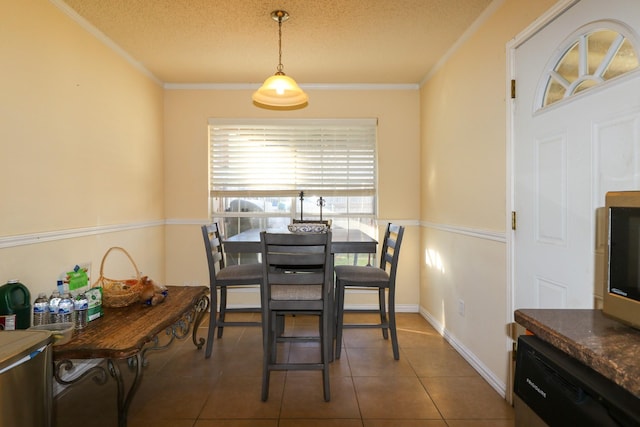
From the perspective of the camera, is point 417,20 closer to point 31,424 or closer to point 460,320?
point 460,320

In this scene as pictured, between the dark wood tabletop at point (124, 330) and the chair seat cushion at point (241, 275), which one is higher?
the chair seat cushion at point (241, 275)

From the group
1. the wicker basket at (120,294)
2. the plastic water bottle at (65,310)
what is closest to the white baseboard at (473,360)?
the wicker basket at (120,294)

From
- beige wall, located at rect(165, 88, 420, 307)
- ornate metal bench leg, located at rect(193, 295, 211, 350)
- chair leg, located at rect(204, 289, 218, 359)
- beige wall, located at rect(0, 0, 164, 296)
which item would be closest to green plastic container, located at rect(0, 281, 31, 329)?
beige wall, located at rect(0, 0, 164, 296)

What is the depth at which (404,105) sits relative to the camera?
390 centimetres

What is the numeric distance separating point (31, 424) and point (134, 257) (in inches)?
80.2

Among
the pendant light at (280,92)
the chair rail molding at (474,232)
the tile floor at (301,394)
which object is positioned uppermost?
the pendant light at (280,92)

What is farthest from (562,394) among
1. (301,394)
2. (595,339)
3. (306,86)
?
(306,86)

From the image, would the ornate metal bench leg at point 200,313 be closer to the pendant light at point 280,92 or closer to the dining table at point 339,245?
the dining table at point 339,245

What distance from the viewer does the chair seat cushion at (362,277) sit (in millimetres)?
2699

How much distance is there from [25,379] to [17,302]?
695mm

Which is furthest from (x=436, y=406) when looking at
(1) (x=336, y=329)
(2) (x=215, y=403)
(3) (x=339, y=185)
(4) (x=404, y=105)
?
(4) (x=404, y=105)

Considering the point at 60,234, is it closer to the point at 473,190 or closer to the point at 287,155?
the point at 287,155

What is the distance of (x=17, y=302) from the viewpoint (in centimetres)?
182

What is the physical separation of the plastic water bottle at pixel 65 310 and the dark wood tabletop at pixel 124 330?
0.10m
